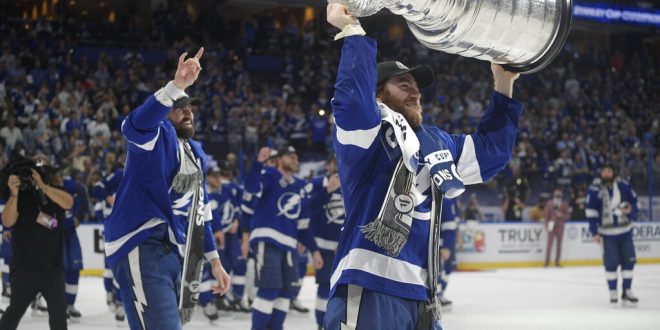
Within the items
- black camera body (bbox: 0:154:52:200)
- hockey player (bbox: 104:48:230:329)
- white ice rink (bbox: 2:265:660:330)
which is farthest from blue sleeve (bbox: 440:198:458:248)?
hockey player (bbox: 104:48:230:329)

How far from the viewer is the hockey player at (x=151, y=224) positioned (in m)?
4.99

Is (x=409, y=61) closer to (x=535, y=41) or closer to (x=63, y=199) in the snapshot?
(x=63, y=199)

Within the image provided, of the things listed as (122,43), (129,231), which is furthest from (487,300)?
(122,43)

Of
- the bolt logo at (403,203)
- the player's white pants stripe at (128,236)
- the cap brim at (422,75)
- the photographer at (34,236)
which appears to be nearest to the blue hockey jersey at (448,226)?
the photographer at (34,236)

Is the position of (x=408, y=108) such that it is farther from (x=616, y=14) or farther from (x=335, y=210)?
(x=616, y=14)

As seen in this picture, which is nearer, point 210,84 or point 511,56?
point 511,56

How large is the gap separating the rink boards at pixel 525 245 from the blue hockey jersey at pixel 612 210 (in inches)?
234

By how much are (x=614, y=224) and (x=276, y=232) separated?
231 inches

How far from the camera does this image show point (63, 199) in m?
7.32

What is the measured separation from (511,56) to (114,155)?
46.7 feet

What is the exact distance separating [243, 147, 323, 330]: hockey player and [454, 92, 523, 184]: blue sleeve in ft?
16.6

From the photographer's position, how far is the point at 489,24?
2.77 metres

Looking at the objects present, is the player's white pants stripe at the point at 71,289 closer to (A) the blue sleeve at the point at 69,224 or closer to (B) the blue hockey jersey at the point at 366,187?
(A) the blue sleeve at the point at 69,224

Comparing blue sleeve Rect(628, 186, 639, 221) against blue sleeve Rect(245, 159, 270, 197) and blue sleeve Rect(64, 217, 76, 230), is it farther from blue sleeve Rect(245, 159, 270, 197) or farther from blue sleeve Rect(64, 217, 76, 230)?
blue sleeve Rect(64, 217, 76, 230)
